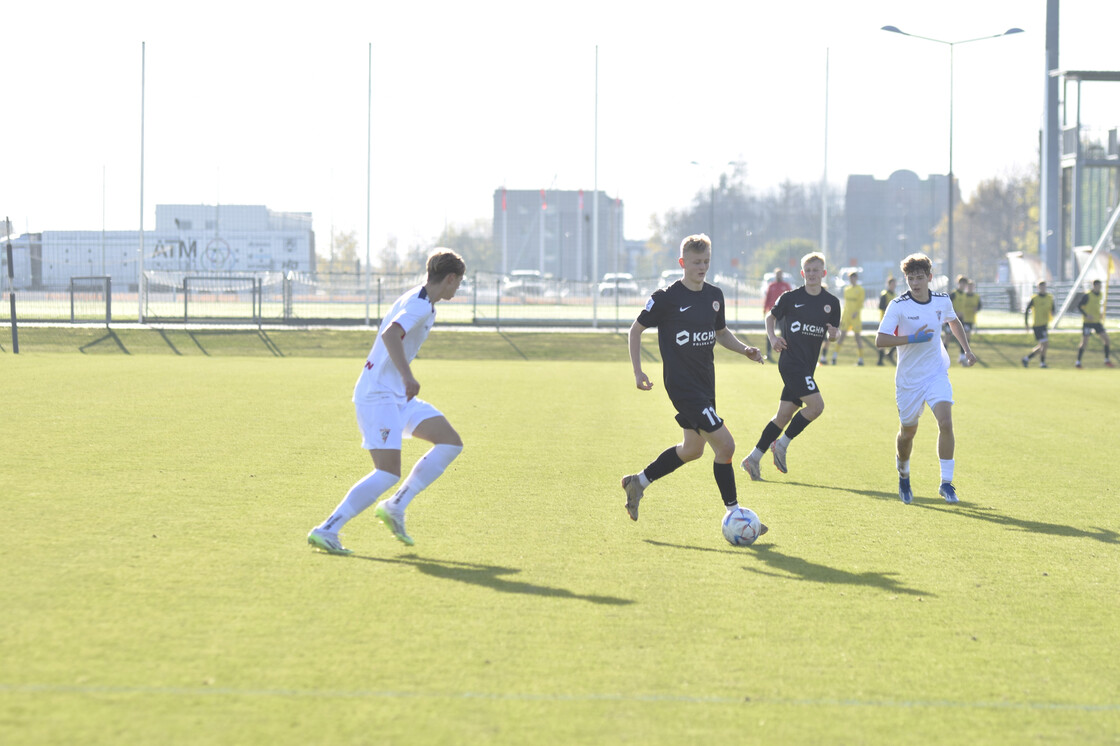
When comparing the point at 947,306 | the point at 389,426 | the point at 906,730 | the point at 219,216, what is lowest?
the point at 906,730

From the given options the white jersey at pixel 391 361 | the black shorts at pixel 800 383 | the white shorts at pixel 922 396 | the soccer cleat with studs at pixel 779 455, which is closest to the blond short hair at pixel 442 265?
the white jersey at pixel 391 361

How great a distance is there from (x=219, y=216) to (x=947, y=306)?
45778mm

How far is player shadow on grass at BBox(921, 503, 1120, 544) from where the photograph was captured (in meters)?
7.42

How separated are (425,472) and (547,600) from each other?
58.3 inches

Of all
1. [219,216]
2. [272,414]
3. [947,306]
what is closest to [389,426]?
[947,306]

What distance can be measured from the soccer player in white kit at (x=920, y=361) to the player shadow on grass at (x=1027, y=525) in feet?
0.94

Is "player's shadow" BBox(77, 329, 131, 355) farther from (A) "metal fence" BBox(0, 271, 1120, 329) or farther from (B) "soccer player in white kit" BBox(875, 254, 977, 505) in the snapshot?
(B) "soccer player in white kit" BBox(875, 254, 977, 505)

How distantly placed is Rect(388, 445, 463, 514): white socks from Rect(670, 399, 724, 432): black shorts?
1.41 meters

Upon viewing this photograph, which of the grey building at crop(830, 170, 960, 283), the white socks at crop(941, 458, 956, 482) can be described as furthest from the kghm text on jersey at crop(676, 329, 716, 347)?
the grey building at crop(830, 170, 960, 283)

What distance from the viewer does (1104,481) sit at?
9805 millimetres

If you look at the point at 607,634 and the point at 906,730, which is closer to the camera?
the point at 906,730

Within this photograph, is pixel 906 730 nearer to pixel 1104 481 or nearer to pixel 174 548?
pixel 174 548

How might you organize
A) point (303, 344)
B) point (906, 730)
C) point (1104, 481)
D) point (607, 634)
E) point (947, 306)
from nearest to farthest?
1. point (906, 730)
2. point (607, 634)
3. point (947, 306)
4. point (1104, 481)
5. point (303, 344)

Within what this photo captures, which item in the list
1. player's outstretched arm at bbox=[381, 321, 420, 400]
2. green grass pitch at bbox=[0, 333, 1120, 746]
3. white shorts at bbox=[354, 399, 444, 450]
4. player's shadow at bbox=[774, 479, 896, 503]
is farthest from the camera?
player's shadow at bbox=[774, 479, 896, 503]
